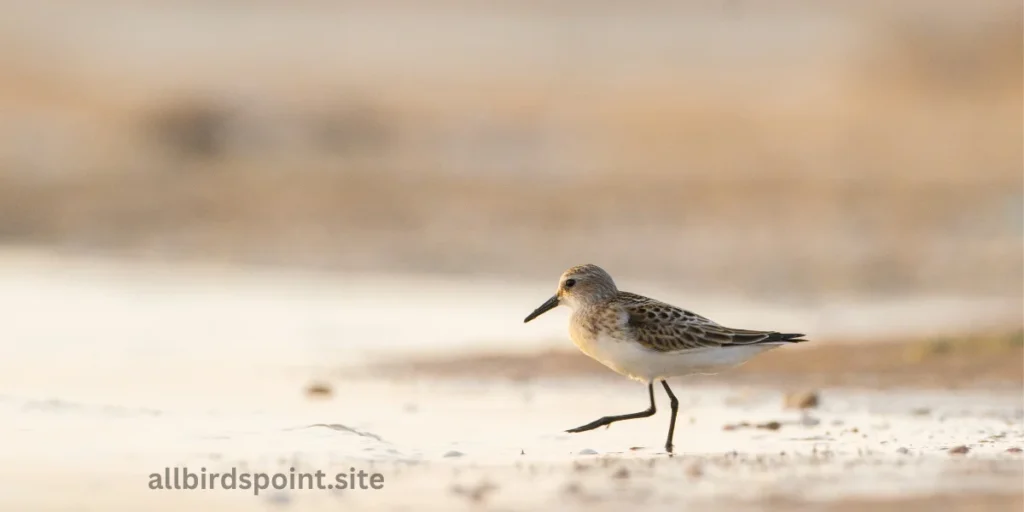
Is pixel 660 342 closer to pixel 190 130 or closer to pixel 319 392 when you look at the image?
pixel 319 392

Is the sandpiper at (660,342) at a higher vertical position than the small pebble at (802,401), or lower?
higher

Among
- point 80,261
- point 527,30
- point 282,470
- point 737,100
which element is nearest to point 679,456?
point 282,470

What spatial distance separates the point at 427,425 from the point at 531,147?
17.1m

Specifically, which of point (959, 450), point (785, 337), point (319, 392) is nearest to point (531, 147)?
point (319, 392)

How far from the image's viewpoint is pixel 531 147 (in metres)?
24.8

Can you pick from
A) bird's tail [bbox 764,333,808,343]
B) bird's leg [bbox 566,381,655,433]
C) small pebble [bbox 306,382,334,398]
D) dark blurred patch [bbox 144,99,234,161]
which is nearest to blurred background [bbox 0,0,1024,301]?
dark blurred patch [bbox 144,99,234,161]

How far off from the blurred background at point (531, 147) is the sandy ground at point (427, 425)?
4548mm

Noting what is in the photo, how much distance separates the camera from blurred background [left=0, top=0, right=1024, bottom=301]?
17.7m

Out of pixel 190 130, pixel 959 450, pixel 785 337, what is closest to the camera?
pixel 959 450

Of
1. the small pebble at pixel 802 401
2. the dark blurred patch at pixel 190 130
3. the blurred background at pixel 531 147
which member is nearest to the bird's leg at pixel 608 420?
the small pebble at pixel 802 401

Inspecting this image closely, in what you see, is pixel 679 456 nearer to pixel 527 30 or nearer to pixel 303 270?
pixel 303 270

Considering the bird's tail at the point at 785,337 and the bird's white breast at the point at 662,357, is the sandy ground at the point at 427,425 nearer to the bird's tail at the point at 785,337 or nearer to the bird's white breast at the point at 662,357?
the bird's white breast at the point at 662,357

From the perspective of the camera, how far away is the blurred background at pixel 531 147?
1769 centimetres

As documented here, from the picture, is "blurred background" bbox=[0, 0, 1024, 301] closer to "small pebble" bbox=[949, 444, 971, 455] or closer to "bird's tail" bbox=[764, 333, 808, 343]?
"bird's tail" bbox=[764, 333, 808, 343]
